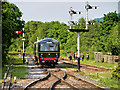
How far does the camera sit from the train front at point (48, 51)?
26312mm

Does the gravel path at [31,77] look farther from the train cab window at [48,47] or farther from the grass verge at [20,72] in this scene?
the train cab window at [48,47]

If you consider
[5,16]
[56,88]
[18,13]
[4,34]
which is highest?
[18,13]

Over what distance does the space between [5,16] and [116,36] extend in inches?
790

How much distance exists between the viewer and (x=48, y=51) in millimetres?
26359

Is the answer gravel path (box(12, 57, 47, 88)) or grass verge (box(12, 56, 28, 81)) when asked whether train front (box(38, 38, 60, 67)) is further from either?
gravel path (box(12, 57, 47, 88))

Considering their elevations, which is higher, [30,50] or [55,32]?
[55,32]

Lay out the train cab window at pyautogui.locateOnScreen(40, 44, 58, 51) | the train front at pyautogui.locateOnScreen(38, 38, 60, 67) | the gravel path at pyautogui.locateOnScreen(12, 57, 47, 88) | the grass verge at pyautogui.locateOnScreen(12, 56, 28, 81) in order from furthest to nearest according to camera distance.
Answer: the train cab window at pyautogui.locateOnScreen(40, 44, 58, 51), the train front at pyautogui.locateOnScreen(38, 38, 60, 67), the grass verge at pyautogui.locateOnScreen(12, 56, 28, 81), the gravel path at pyautogui.locateOnScreen(12, 57, 47, 88)

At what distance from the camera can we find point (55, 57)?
26453 mm

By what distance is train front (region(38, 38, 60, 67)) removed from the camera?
86.3ft

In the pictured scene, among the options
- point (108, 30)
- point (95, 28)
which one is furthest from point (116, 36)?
point (95, 28)

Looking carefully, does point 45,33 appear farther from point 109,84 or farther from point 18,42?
point 109,84

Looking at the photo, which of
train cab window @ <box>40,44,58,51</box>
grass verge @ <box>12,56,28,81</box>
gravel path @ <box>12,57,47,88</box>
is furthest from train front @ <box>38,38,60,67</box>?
gravel path @ <box>12,57,47,88</box>

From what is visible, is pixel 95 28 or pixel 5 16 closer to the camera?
pixel 5 16

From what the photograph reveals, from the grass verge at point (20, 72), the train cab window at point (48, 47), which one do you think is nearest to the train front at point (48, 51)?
the train cab window at point (48, 47)
